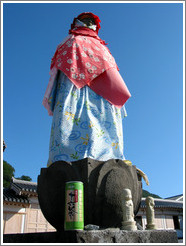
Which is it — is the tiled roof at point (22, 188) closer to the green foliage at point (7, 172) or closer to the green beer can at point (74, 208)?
the green beer can at point (74, 208)

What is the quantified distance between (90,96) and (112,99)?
0.34 meters

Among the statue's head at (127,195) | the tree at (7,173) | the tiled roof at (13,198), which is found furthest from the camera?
the tree at (7,173)

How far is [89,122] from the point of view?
2.75 meters

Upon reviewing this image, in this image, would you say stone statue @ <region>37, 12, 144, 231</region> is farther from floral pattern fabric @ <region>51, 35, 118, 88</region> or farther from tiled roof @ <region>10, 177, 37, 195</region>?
tiled roof @ <region>10, 177, 37, 195</region>

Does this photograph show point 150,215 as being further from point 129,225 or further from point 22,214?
point 22,214

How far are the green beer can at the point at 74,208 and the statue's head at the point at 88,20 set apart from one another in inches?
116

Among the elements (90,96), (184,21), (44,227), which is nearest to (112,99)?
(90,96)

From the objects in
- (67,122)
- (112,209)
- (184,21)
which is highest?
(184,21)

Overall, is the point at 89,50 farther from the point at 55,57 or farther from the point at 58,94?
the point at 58,94

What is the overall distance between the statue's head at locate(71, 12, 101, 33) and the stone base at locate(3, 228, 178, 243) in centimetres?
322

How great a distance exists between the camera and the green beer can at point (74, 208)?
1.65 m

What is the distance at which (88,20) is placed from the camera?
3.90m

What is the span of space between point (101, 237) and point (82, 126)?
4.44 ft

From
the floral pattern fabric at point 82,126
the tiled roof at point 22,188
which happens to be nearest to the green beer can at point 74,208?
the floral pattern fabric at point 82,126
